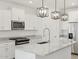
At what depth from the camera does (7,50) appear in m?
4.14

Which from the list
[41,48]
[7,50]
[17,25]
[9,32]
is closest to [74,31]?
[17,25]

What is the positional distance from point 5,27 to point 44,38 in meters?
2.78

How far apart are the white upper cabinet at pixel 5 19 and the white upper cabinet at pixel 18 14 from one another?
0.25 m

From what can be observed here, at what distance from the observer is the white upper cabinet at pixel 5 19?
416cm

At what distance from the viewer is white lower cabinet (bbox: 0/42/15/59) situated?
3965 millimetres

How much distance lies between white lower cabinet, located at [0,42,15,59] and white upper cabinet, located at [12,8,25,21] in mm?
1215

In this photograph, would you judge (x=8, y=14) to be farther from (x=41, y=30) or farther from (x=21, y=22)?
(x=41, y=30)

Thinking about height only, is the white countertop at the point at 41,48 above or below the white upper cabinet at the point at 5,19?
below

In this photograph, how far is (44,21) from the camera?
6.50m

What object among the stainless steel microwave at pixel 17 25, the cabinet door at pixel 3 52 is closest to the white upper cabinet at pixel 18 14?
the stainless steel microwave at pixel 17 25

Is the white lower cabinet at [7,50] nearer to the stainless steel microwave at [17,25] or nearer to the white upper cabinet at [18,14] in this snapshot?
the stainless steel microwave at [17,25]

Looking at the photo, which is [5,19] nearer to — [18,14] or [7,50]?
[18,14]

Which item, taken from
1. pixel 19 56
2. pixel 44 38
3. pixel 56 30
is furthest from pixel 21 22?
pixel 56 30

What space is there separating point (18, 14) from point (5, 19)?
754mm
